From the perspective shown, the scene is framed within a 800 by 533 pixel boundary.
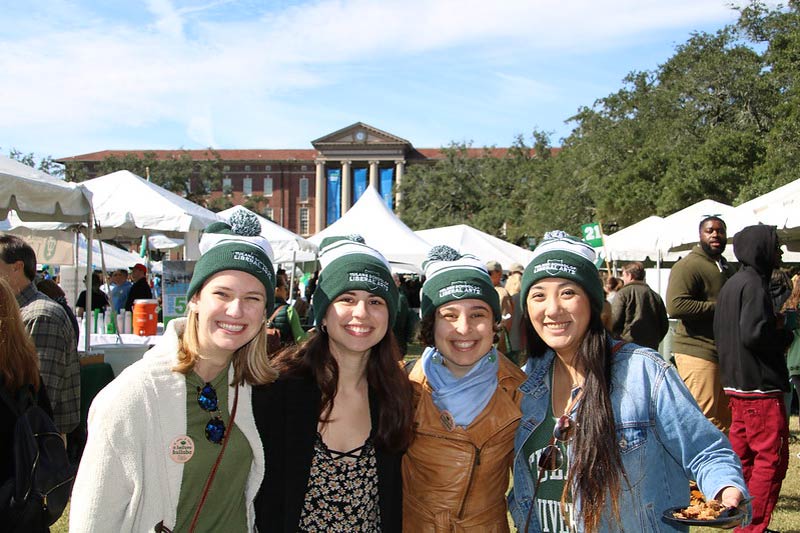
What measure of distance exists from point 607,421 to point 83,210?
594 centimetres

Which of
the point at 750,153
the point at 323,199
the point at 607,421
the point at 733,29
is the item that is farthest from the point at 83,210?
the point at 323,199

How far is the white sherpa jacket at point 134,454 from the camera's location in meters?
2.10

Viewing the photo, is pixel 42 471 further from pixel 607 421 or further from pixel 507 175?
pixel 507 175

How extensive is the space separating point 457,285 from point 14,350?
82.7 inches

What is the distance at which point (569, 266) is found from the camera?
2529 millimetres

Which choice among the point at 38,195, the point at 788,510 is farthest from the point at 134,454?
the point at 788,510

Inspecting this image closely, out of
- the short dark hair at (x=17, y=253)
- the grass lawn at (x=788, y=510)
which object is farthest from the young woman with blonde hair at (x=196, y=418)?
the grass lawn at (x=788, y=510)

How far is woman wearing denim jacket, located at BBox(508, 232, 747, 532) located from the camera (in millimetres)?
2338

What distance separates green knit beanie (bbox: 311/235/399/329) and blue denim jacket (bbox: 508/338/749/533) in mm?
926

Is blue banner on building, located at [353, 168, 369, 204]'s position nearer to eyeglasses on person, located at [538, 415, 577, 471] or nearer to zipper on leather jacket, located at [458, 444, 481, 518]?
zipper on leather jacket, located at [458, 444, 481, 518]

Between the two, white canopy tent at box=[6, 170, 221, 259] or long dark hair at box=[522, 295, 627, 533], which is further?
white canopy tent at box=[6, 170, 221, 259]

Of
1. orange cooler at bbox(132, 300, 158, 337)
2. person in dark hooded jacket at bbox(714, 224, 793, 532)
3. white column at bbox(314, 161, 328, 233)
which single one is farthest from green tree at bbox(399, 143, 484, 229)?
person in dark hooded jacket at bbox(714, 224, 793, 532)

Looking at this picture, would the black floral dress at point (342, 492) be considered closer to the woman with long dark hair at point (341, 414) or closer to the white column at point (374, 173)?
the woman with long dark hair at point (341, 414)

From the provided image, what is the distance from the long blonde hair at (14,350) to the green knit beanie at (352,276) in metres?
1.45
